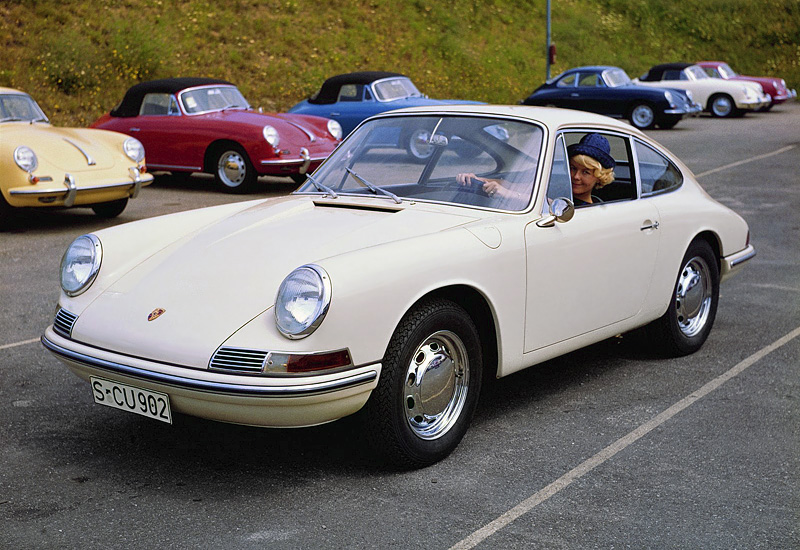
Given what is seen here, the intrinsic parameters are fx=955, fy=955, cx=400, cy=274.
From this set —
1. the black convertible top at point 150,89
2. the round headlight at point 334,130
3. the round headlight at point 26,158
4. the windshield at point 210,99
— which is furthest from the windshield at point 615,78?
the round headlight at point 26,158

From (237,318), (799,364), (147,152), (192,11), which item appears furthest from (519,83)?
(237,318)

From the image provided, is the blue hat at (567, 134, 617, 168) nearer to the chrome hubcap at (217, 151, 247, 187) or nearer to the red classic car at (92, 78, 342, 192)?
the red classic car at (92, 78, 342, 192)

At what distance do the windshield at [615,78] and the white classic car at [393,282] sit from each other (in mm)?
19015

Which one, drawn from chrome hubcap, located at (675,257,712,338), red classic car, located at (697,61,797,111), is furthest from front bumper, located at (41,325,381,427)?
red classic car, located at (697,61,797,111)

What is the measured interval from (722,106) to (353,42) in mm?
10722

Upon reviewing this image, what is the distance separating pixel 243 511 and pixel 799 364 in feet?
11.1

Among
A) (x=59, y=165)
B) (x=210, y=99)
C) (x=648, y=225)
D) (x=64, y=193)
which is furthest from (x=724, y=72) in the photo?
(x=648, y=225)

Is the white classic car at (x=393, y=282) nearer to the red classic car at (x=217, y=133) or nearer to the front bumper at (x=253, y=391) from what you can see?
the front bumper at (x=253, y=391)

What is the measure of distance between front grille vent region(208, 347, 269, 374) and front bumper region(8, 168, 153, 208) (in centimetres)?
671

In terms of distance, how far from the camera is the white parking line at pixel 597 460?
10.7ft

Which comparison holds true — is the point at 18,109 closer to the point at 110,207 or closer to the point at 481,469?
the point at 110,207

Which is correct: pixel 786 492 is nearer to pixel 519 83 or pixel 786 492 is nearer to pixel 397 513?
pixel 397 513

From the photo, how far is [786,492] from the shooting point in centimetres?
362

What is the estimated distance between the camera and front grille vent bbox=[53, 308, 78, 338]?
3.91m
